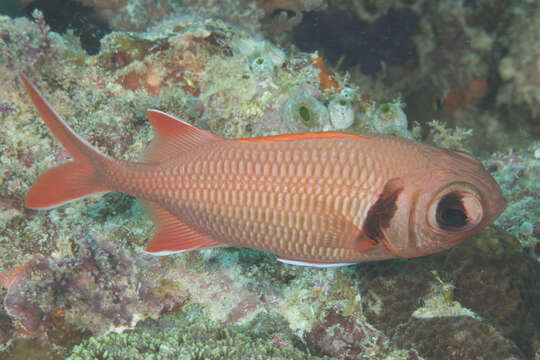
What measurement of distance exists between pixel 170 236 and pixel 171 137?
75 cm

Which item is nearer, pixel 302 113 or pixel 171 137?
pixel 171 137

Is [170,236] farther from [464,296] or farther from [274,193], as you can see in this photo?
[464,296]

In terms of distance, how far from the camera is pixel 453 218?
6.74 feet

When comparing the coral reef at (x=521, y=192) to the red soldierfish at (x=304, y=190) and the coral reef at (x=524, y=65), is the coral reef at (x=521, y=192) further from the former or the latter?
the coral reef at (x=524, y=65)

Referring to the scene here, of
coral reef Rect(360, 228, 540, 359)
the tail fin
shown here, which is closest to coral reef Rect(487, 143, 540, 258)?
coral reef Rect(360, 228, 540, 359)

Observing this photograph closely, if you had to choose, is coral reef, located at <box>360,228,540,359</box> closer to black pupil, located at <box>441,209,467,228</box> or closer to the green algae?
the green algae

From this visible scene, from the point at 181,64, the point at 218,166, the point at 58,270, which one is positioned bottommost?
the point at 58,270

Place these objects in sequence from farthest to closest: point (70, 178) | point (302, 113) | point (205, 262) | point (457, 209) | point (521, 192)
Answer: point (521, 192) → point (302, 113) → point (205, 262) → point (70, 178) → point (457, 209)

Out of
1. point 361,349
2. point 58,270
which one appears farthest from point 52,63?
point 361,349

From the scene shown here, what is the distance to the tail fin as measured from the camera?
8.15 feet

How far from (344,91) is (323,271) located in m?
2.34

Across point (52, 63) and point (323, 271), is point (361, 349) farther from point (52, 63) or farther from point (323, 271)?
point (52, 63)

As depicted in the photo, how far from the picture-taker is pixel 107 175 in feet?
Answer: 8.32

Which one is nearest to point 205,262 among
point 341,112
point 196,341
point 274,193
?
point 196,341
